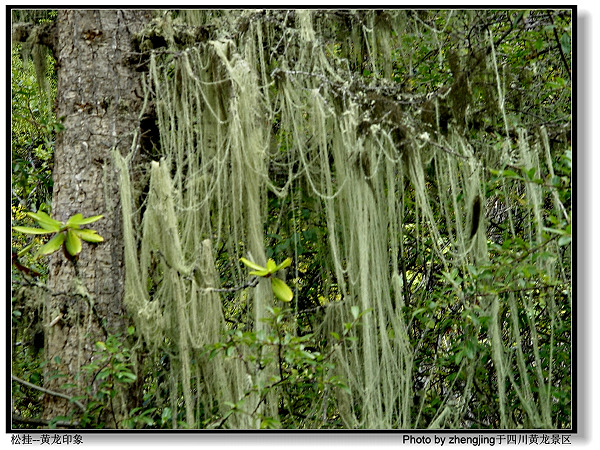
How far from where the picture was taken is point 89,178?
2986 mm

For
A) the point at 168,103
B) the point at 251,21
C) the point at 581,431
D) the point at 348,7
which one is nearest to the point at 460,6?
the point at 348,7

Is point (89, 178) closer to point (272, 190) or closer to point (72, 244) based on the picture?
point (72, 244)

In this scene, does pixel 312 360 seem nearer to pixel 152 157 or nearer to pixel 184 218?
pixel 184 218

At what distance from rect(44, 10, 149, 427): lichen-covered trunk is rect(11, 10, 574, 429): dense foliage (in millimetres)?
98

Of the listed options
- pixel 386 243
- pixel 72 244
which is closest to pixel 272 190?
pixel 386 243

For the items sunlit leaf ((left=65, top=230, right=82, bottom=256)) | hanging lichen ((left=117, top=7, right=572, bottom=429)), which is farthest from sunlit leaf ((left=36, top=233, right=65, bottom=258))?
hanging lichen ((left=117, top=7, right=572, bottom=429))

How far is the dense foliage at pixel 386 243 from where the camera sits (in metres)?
2.68

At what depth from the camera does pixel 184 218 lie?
112 inches

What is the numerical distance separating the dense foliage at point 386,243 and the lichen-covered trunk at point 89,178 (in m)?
0.10

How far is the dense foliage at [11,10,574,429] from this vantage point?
2.68m

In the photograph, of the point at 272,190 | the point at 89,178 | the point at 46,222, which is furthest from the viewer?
the point at 89,178

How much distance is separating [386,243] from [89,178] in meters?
1.41

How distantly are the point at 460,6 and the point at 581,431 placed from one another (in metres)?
1.85

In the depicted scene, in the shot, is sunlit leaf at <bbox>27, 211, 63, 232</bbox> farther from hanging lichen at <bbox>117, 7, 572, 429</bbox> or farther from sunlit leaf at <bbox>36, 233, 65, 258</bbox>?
hanging lichen at <bbox>117, 7, 572, 429</bbox>
